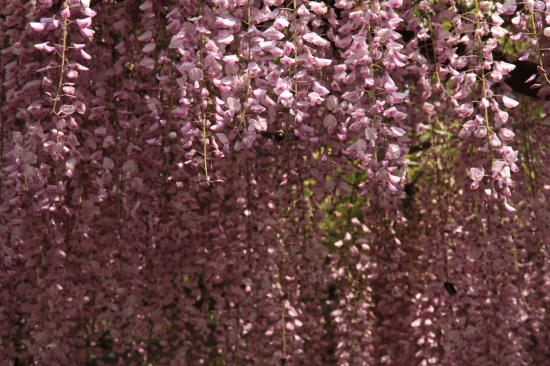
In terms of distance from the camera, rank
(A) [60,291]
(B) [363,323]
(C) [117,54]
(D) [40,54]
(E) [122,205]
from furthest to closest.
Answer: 1. (B) [363,323]
2. (A) [60,291]
3. (E) [122,205]
4. (C) [117,54]
5. (D) [40,54]

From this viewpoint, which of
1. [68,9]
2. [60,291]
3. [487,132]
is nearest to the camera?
[68,9]

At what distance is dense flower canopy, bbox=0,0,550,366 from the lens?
219 centimetres

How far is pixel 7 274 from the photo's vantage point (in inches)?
117

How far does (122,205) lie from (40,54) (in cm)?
68

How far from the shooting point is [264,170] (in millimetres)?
3455

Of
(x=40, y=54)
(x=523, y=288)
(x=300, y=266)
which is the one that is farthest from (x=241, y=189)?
(x=523, y=288)

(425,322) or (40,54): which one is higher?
(40,54)

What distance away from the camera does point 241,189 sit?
3295mm

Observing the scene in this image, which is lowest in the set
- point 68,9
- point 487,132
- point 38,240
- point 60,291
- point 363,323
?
point 363,323

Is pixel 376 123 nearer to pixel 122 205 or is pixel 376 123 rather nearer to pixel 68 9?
pixel 68 9

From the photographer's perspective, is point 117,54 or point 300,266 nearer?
point 117,54

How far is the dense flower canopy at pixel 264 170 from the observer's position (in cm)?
219

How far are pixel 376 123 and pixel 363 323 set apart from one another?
203 cm

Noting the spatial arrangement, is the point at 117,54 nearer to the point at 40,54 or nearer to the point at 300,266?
the point at 40,54
